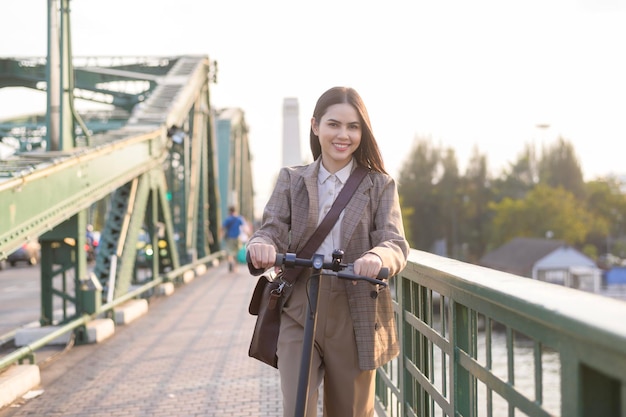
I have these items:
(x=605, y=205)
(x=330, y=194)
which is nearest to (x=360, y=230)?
(x=330, y=194)

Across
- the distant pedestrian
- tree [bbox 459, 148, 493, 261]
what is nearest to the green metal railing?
the distant pedestrian

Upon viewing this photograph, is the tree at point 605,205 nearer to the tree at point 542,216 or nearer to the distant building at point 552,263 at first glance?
the tree at point 542,216

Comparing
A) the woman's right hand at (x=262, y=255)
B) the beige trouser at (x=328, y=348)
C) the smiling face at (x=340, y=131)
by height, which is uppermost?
the smiling face at (x=340, y=131)

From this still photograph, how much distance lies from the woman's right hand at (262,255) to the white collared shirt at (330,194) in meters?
0.35

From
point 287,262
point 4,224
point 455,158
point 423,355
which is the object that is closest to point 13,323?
point 4,224

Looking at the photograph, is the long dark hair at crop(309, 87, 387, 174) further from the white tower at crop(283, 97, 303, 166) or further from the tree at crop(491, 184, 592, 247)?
the tree at crop(491, 184, 592, 247)

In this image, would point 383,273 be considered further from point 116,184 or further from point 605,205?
point 605,205

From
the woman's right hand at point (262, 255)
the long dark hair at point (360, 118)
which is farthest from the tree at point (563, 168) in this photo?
the woman's right hand at point (262, 255)

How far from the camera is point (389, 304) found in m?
3.41

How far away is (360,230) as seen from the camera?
338cm

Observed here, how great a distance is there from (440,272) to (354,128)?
0.71 meters

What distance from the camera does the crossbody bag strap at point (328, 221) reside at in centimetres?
332

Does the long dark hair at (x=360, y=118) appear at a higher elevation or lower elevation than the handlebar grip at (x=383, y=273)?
higher

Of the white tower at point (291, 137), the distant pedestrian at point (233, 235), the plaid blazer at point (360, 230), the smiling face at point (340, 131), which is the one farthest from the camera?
the white tower at point (291, 137)
